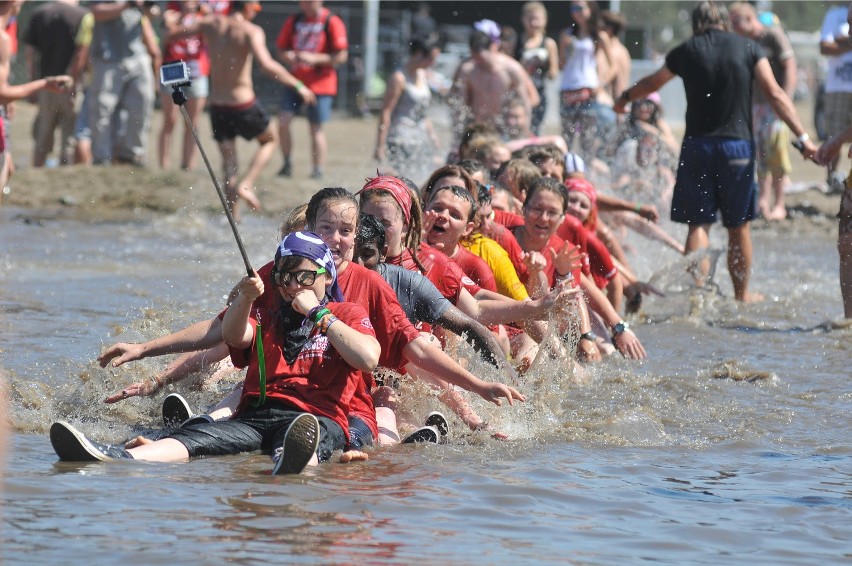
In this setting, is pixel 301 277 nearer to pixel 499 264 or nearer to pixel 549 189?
pixel 499 264

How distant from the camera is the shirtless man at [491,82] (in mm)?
13016

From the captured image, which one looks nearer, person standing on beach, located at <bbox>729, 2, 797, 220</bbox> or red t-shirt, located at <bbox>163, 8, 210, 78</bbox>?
person standing on beach, located at <bbox>729, 2, 797, 220</bbox>

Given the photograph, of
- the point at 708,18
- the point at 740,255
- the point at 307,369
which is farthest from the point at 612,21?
the point at 307,369

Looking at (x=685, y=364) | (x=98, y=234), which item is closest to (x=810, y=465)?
(x=685, y=364)

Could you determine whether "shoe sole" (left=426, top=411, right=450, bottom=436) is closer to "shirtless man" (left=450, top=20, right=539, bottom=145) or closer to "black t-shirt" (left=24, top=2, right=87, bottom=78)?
"shirtless man" (left=450, top=20, right=539, bottom=145)

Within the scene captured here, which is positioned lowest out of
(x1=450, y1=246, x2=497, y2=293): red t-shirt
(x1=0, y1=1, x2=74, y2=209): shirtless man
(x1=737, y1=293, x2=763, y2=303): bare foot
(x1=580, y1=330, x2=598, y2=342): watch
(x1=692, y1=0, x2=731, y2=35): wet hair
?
(x1=737, y1=293, x2=763, y2=303): bare foot

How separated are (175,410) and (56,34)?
932 centimetres

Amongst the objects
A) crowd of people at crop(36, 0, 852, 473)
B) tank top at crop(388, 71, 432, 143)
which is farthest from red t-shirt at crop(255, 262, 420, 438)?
tank top at crop(388, 71, 432, 143)


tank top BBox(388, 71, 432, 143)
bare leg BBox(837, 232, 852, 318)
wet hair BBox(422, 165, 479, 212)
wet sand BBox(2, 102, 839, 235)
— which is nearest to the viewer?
wet hair BBox(422, 165, 479, 212)

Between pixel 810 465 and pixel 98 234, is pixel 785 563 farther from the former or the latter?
pixel 98 234

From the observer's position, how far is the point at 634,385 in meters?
7.21

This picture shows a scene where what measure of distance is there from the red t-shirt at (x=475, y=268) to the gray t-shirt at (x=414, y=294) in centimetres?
88

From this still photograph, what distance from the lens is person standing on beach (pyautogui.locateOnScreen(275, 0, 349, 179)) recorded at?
15234 millimetres

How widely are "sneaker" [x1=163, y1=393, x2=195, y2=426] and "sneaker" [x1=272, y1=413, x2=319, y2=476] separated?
96 centimetres
